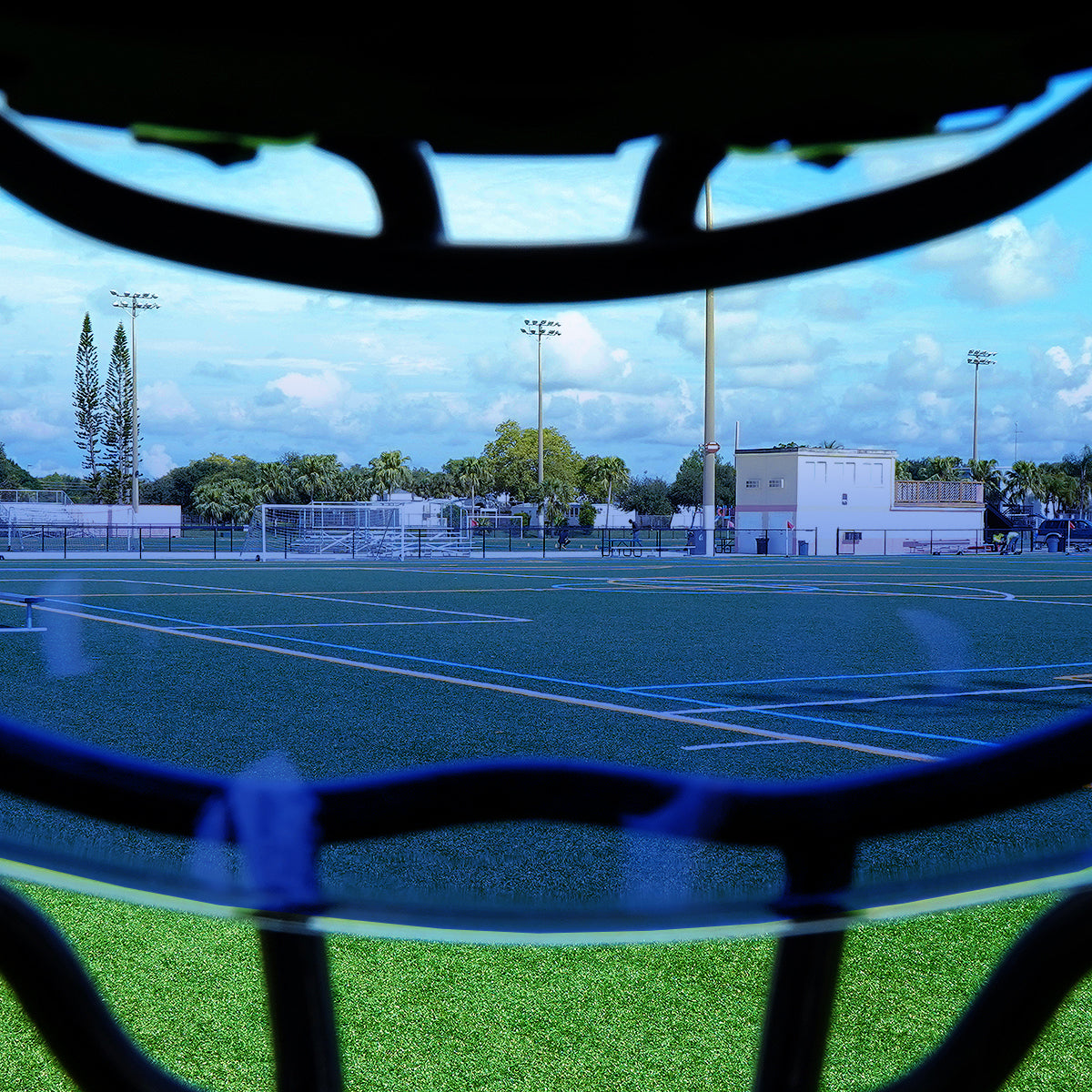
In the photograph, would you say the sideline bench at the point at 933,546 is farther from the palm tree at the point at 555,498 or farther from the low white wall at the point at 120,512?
the palm tree at the point at 555,498

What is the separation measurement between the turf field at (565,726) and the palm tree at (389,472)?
20 centimetres

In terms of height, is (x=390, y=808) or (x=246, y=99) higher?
(x=246, y=99)

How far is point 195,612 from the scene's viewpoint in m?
11.9

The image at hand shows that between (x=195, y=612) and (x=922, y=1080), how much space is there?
1187cm

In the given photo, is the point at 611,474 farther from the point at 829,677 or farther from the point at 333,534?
the point at 333,534

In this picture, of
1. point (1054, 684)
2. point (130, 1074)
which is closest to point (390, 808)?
point (130, 1074)

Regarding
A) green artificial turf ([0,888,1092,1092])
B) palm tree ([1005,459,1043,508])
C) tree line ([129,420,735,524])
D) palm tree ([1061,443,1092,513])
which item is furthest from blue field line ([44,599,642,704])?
tree line ([129,420,735,524])

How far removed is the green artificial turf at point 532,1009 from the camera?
219 cm

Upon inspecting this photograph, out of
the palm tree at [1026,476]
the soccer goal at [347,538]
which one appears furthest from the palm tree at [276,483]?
the soccer goal at [347,538]

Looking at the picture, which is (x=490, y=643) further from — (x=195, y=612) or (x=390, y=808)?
(x=390, y=808)

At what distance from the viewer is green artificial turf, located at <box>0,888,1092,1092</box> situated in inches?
86.0

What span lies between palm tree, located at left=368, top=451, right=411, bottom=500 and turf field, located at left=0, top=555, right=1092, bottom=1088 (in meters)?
0.20

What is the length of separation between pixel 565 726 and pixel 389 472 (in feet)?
15.8

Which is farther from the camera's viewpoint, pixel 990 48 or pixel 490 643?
pixel 490 643
